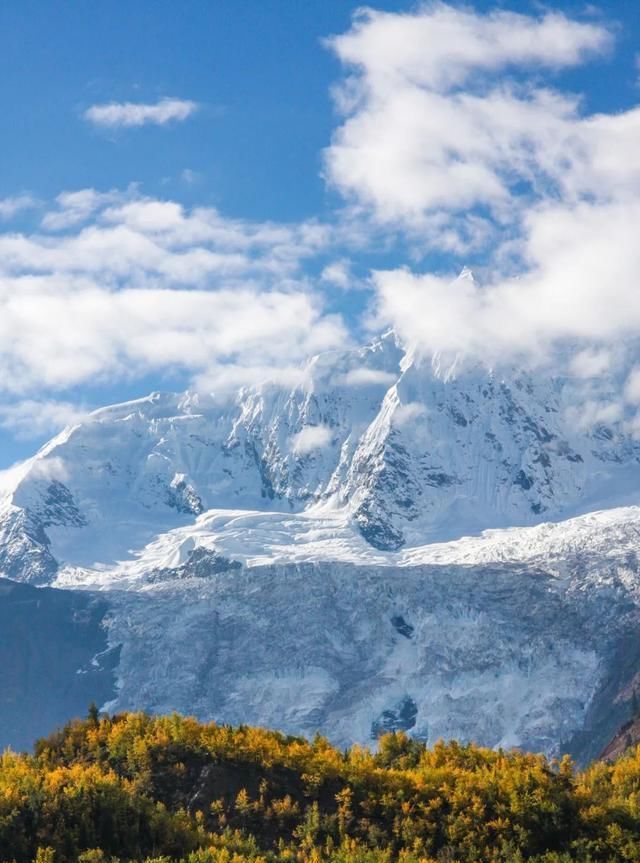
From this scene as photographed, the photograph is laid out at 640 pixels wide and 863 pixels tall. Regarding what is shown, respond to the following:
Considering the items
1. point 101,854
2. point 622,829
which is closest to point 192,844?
point 101,854

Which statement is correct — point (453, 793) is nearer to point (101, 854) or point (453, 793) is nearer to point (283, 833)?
point (283, 833)

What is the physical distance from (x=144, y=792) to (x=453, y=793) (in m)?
12.3

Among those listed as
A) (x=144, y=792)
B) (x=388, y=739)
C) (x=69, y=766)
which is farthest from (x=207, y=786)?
(x=388, y=739)

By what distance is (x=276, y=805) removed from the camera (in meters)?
63.3

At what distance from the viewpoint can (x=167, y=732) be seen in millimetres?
68125

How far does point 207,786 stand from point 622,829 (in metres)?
16.5

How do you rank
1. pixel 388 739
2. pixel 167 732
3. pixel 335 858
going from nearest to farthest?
pixel 335 858, pixel 167 732, pixel 388 739

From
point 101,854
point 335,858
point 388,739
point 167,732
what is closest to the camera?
point 101,854

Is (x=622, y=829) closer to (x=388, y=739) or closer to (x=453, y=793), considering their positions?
(x=453, y=793)

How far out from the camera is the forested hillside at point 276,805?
5700 centimetres

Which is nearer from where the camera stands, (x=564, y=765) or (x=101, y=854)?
(x=101, y=854)

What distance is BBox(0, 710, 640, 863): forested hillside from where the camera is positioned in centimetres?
5700

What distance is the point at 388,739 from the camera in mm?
77438

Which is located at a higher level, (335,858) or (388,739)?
(388,739)
